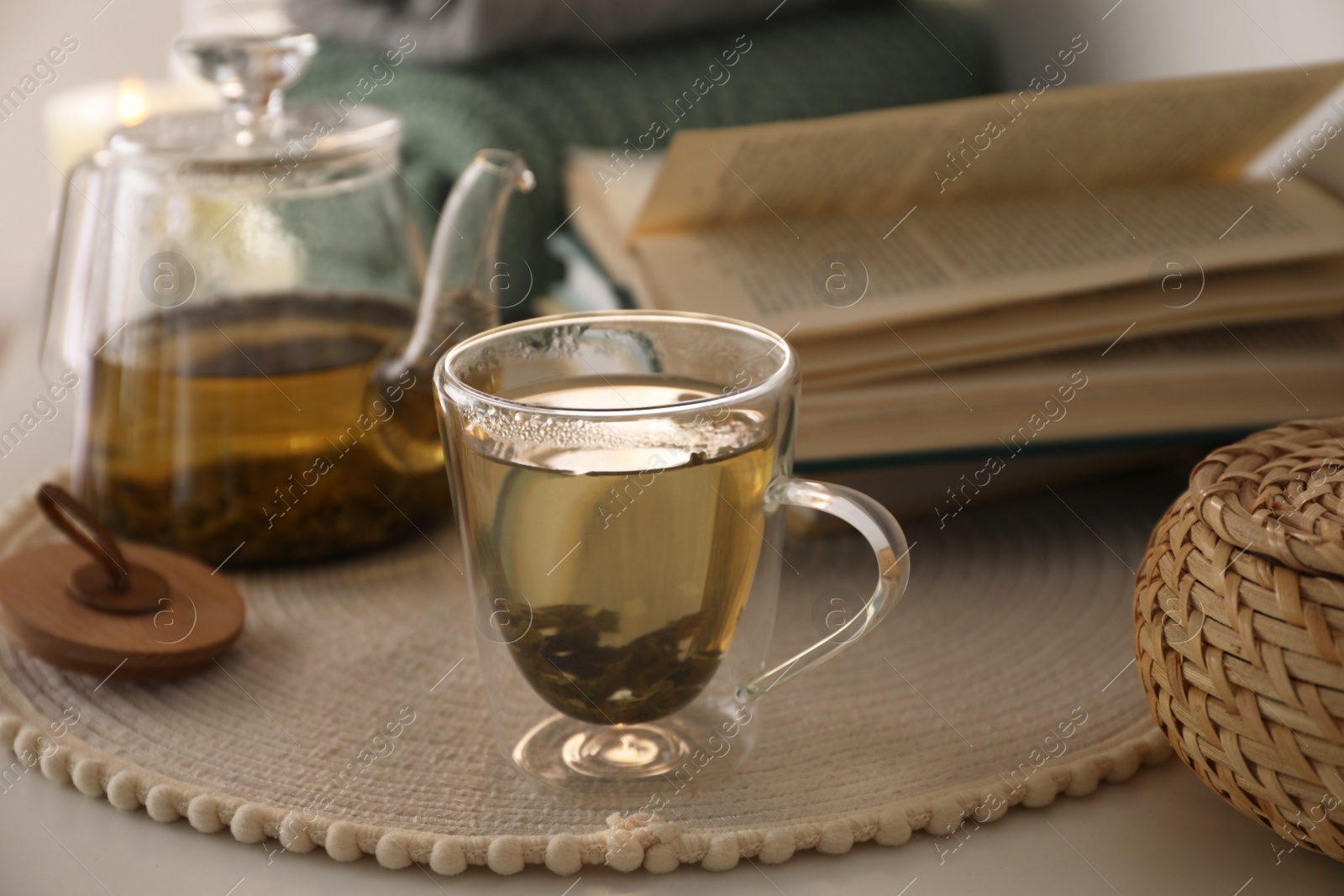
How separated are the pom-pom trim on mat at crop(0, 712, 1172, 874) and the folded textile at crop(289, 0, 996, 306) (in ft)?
1.37

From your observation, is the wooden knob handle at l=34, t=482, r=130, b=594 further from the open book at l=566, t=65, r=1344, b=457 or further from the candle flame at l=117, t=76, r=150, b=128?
the candle flame at l=117, t=76, r=150, b=128

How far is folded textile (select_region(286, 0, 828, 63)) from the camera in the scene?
2.47ft

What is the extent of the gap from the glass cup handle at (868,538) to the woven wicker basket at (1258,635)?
0.08m

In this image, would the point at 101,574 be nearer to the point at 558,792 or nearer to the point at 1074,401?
the point at 558,792

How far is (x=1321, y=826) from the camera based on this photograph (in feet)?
1.12

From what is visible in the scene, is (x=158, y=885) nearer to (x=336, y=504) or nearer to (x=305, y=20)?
(x=336, y=504)

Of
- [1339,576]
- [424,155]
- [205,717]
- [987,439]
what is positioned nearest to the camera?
[1339,576]

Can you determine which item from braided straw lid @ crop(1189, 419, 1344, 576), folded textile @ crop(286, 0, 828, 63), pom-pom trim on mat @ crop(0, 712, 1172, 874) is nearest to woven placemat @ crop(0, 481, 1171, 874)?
pom-pom trim on mat @ crop(0, 712, 1172, 874)

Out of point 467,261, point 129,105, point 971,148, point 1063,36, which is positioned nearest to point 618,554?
point 467,261

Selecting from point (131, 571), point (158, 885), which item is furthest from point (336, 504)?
point (158, 885)

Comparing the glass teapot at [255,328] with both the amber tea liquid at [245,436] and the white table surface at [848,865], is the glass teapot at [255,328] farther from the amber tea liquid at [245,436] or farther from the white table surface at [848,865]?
the white table surface at [848,865]

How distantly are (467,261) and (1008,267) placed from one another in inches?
9.9

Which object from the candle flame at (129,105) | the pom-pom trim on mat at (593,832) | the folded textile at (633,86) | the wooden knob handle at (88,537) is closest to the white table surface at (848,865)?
the pom-pom trim on mat at (593,832)

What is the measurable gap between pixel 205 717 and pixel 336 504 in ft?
0.45
